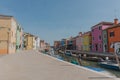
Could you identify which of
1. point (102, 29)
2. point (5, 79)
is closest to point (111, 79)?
point (5, 79)

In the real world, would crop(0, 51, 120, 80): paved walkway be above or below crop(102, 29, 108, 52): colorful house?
below

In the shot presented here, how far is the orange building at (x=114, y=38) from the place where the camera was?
38.0 m

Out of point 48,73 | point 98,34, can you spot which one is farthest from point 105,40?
point 48,73

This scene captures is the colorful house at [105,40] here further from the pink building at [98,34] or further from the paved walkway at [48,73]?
the paved walkway at [48,73]

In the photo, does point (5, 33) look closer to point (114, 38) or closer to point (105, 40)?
point (105, 40)

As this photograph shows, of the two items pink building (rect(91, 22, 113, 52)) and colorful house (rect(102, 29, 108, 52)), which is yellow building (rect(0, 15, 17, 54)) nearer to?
colorful house (rect(102, 29, 108, 52))

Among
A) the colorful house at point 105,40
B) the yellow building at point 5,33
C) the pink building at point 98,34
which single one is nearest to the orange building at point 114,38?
the colorful house at point 105,40

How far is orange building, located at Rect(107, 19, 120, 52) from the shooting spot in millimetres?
37969

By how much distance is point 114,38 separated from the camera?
39.6 meters

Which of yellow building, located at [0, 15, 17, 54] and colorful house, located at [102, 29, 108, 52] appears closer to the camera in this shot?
yellow building, located at [0, 15, 17, 54]

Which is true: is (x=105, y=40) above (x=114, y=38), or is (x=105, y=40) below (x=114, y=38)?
below

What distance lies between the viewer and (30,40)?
337 feet

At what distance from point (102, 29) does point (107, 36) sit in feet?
13.2

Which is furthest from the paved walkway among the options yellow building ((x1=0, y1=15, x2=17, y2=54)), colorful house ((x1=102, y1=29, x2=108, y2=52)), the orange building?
colorful house ((x1=102, y1=29, x2=108, y2=52))
